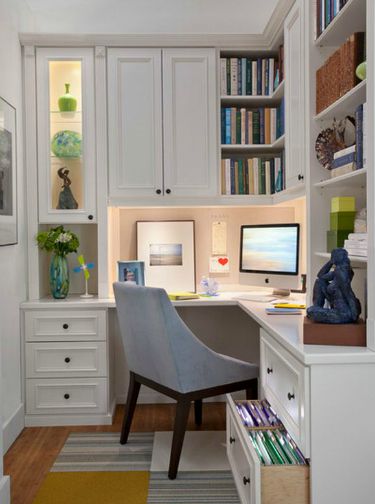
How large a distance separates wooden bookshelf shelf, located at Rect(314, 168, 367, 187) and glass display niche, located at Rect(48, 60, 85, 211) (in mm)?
1738

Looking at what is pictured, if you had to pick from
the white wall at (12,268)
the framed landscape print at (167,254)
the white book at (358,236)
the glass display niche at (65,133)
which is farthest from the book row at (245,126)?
the white book at (358,236)

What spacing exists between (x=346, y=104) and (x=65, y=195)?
2.02 meters

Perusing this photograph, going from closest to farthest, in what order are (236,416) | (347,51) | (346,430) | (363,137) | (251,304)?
1. (346,430)
2. (363,137)
3. (347,51)
4. (236,416)
5. (251,304)

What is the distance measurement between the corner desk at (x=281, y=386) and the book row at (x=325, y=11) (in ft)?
4.26

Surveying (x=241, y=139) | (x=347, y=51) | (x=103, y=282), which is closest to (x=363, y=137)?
(x=347, y=51)

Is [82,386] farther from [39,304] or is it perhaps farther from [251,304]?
[251,304]

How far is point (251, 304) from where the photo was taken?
337cm

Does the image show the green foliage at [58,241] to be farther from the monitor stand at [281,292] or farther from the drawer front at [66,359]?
the monitor stand at [281,292]

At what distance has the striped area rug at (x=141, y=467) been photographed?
264cm

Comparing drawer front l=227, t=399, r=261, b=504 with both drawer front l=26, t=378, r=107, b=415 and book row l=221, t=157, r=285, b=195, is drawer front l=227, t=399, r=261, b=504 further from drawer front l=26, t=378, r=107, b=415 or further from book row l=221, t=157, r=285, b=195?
book row l=221, t=157, r=285, b=195

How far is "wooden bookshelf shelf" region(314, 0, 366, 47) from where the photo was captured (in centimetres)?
228

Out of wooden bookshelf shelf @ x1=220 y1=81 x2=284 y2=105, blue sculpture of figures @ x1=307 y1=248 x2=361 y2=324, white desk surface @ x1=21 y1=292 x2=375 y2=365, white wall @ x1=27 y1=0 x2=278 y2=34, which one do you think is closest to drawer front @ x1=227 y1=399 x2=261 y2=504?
white desk surface @ x1=21 y1=292 x2=375 y2=365

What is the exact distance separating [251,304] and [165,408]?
3.59ft

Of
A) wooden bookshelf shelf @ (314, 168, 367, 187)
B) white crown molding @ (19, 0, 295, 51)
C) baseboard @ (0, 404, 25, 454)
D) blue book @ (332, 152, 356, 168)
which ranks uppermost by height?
white crown molding @ (19, 0, 295, 51)
